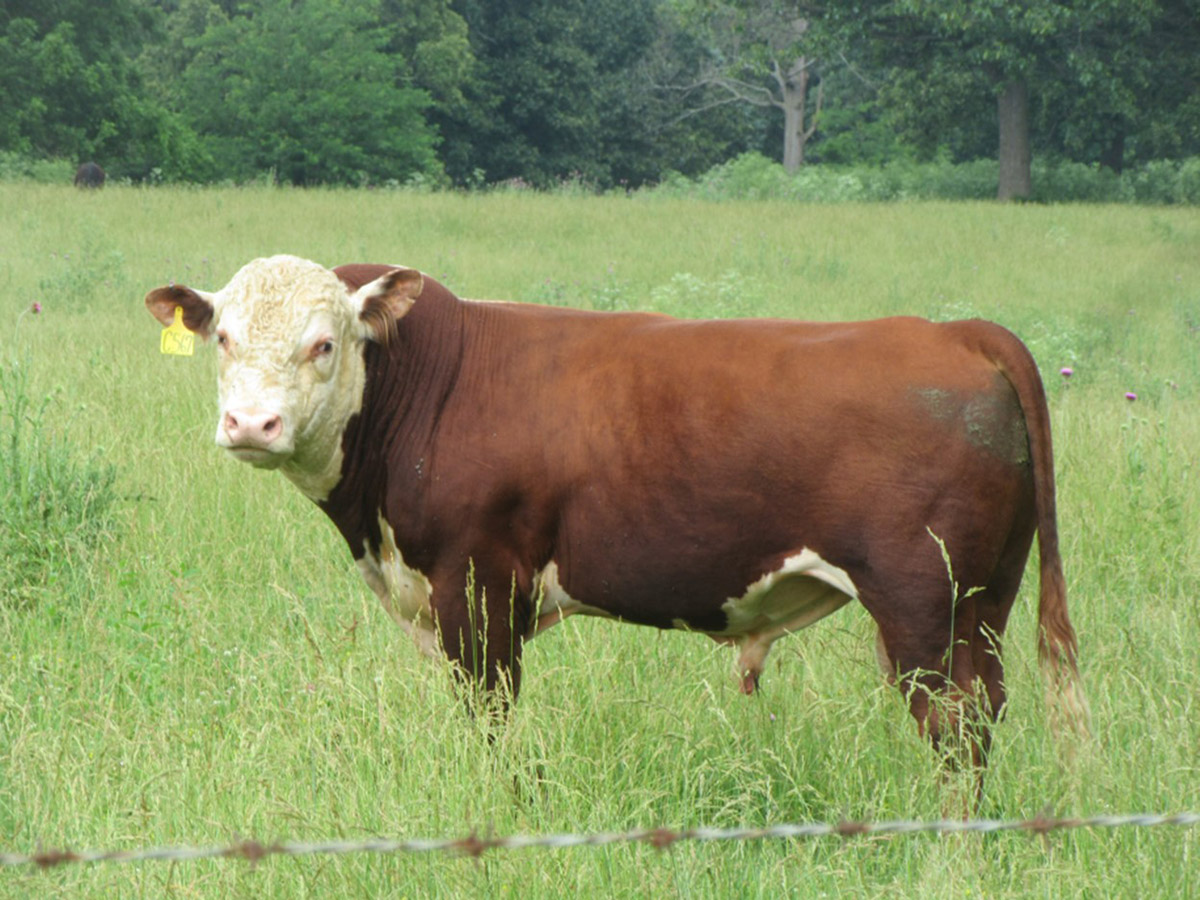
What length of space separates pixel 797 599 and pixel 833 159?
1845 inches

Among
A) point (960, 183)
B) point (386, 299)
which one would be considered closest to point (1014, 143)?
point (960, 183)

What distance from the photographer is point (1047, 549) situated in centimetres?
358

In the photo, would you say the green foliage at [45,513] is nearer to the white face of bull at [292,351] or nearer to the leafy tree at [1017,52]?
the white face of bull at [292,351]

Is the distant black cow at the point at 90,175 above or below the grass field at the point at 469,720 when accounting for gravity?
above

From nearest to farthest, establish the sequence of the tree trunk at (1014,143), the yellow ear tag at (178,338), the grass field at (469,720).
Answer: the grass field at (469,720), the yellow ear tag at (178,338), the tree trunk at (1014,143)

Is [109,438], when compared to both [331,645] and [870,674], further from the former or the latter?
[870,674]

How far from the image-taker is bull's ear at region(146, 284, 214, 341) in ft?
13.4

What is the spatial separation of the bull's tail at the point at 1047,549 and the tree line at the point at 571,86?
66.4 ft

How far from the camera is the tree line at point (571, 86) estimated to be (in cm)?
3045

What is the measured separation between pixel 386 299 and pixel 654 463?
94 cm

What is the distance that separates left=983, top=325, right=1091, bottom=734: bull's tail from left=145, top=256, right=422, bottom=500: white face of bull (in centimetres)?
166

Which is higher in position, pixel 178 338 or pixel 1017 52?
pixel 1017 52

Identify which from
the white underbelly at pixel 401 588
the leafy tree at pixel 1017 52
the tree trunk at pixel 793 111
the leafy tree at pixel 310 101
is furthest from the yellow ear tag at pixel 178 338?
the tree trunk at pixel 793 111

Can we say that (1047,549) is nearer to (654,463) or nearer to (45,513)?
(654,463)
